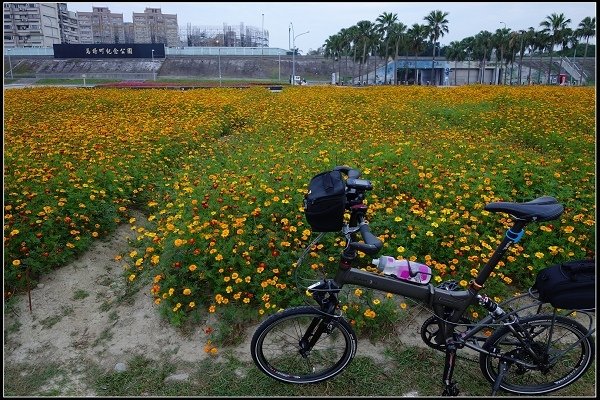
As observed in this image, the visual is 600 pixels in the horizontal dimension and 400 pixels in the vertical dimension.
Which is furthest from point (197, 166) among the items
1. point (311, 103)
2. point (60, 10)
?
point (60, 10)

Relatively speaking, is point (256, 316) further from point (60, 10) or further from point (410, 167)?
point (60, 10)

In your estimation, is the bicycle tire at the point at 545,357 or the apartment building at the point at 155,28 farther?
the apartment building at the point at 155,28

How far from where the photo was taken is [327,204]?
7.46 feet

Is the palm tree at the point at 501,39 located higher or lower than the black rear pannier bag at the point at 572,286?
higher

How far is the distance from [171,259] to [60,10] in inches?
5263

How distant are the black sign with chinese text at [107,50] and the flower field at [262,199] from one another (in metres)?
58.6

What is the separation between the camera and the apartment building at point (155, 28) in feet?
425

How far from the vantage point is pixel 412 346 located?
338cm

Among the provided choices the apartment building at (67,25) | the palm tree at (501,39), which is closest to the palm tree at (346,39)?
the palm tree at (501,39)

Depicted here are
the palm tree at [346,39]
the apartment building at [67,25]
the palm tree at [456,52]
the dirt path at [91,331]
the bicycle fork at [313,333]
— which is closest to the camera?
the bicycle fork at [313,333]

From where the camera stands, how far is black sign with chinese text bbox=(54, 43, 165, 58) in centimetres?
6084

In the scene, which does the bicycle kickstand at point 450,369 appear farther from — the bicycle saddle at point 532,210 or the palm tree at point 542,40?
the palm tree at point 542,40

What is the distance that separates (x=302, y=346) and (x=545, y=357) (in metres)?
1.59

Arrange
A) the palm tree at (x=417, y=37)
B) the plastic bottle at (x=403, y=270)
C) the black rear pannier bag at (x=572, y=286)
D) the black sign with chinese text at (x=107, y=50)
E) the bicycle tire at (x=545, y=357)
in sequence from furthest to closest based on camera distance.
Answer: the black sign with chinese text at (x=107, y=50) → the palm tree at (x=417, y=37) → the bicycle tire at (x=545, y=357) → the plastic bottle at (x=403, y=270) → the black rear pannier bag at (x=572, y=286)
